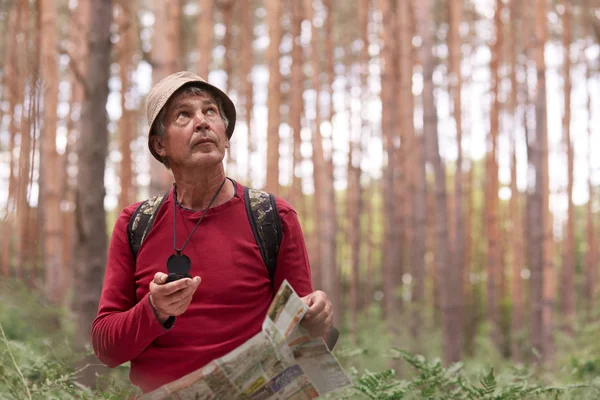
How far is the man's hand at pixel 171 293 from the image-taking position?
140cm

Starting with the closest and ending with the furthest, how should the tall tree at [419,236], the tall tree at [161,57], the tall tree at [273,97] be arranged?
the tall tree at [161,57] < the tall tree at [273,97] < the tall tree at [419,236]

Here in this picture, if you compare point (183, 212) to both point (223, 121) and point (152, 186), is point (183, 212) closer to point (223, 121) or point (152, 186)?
point (223, 121)

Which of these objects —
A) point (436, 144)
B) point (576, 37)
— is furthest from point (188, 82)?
point (576, 37)

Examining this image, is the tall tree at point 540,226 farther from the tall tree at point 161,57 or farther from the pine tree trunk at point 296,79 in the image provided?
the tall tree at point 161,57

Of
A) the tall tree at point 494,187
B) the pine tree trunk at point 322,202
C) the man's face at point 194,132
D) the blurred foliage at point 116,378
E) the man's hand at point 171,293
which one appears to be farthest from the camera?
the tall tree at point 494,187

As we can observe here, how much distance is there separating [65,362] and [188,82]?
1.04m

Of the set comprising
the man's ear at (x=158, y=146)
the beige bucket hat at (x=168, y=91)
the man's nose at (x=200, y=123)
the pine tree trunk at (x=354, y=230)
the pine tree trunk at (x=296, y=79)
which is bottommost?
the pine tree trunk at (x=354, y=230)

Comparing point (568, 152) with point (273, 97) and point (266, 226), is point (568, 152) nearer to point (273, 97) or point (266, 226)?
point (273, 97)

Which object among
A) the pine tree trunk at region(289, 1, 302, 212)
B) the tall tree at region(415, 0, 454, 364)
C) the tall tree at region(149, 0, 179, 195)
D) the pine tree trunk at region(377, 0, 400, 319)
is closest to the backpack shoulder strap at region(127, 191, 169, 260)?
the tall tree at region(149, 0, 179, 195)

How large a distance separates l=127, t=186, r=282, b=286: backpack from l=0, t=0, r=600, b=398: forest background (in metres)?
0.39

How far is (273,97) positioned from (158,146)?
210 inches

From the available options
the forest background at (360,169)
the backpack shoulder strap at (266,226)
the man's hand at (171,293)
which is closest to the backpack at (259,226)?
the backpack shoulder strap at (266,226)

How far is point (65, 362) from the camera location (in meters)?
2.09

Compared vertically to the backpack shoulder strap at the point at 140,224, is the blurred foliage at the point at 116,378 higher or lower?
lower
